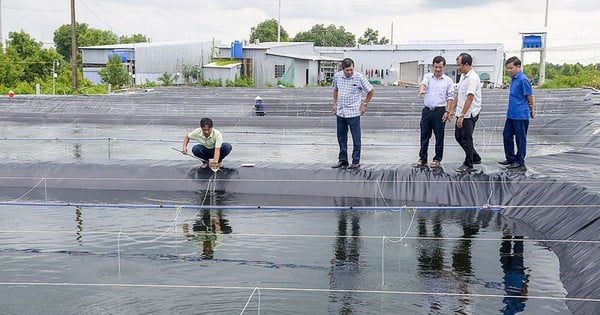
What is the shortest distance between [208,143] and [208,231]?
2.10 meters

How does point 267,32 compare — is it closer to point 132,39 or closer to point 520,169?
point 132,39

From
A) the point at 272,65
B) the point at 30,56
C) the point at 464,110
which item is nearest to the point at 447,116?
the point at 464,110

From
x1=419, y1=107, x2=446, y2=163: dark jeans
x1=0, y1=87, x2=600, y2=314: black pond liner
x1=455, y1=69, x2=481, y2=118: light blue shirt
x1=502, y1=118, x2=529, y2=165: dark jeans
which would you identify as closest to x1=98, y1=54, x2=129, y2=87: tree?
x1=0, y1=87, x2=600, y2=314: black pond liner

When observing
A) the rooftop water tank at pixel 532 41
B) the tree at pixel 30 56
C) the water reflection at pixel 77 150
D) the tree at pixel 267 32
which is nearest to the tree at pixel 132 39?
the tree at pixel 267 32

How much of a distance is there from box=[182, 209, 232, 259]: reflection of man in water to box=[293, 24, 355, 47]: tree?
68.5m

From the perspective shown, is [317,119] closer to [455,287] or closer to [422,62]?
[455,287]

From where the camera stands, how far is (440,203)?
26.1ft

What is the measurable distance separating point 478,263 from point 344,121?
3.31 meters

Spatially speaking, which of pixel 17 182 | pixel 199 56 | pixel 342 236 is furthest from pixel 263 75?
pixel 342 236

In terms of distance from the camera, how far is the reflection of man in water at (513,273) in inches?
177

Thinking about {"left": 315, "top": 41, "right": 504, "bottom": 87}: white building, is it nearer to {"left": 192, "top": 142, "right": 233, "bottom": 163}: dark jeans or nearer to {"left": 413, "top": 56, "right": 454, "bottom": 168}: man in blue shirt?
{"left": 413, "top": 56, "right": 454, "bottom": 168}: man in blue shirt

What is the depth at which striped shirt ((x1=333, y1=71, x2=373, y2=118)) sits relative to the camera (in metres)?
8.04

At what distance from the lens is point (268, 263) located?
5.49 meters

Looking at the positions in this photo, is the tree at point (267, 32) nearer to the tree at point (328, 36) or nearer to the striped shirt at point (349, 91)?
the tree at point (328, 36)
